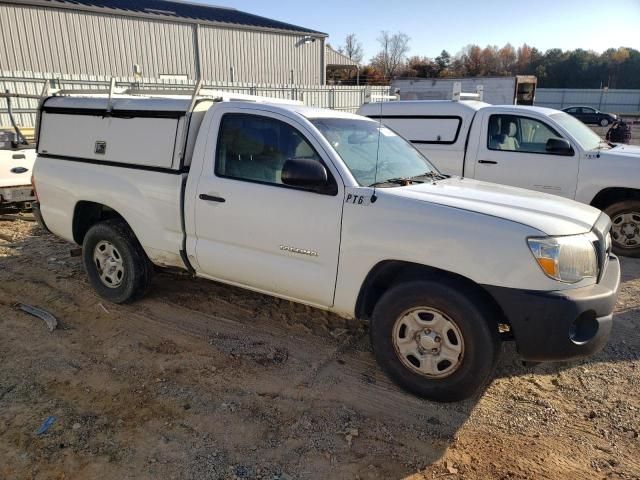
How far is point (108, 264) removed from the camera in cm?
489

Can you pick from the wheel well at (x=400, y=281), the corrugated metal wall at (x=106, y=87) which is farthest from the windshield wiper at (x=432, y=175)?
the corrugated metal wall at (x=106, y=87)

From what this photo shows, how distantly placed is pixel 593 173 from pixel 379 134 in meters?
3.95

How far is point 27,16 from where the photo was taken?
63.4 feet

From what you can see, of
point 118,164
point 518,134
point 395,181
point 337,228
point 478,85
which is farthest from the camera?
point 478,85

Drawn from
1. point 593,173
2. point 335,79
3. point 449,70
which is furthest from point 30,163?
point 449,70

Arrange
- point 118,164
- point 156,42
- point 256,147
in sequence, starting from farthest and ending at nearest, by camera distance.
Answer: point 156,42 → point 118,164 → point 256,147

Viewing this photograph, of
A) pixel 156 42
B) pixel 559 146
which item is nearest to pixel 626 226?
pixel 559 146

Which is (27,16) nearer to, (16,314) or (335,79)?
(16,314)

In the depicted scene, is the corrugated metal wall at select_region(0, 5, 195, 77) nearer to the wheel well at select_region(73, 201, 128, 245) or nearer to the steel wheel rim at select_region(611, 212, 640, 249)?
the wheel well at select_region(73, 201, 128, 245)

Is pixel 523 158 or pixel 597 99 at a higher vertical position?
pixel 523 158

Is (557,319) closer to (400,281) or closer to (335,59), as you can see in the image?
(400,281)

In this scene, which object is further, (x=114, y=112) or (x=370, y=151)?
(x=114, y=112)

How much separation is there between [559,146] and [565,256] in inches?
165

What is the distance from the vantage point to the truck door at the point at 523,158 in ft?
21.9
